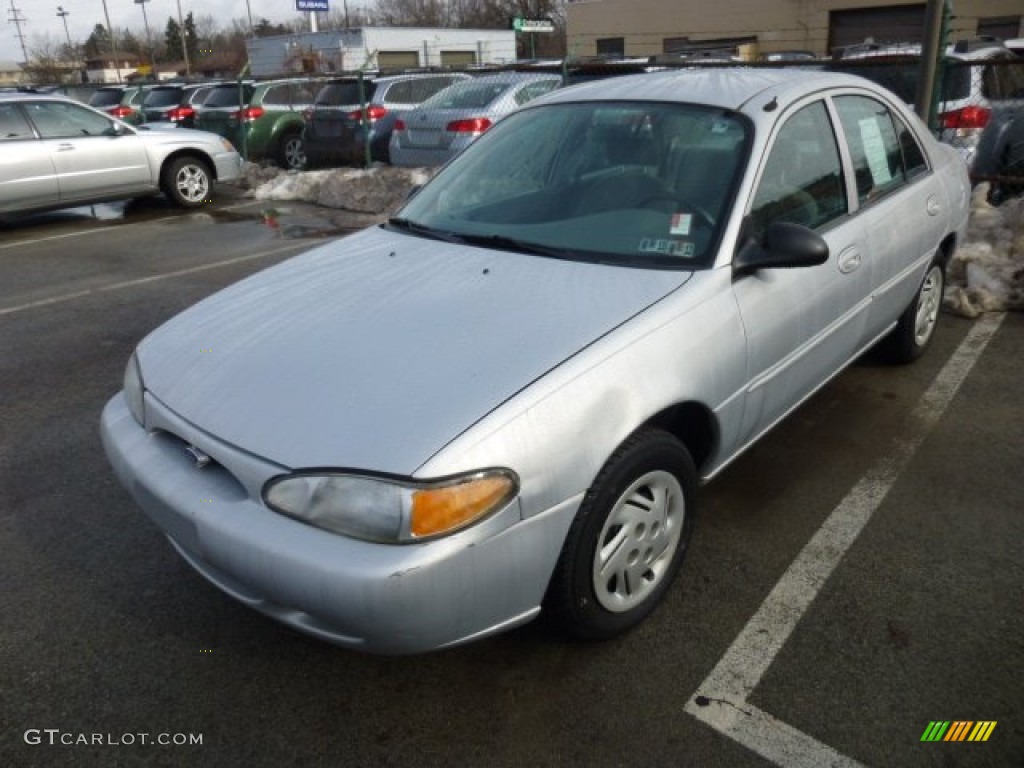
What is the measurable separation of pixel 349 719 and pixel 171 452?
94 centimetres

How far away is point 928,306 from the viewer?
183 inches

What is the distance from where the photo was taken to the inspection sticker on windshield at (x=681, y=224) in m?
2.87

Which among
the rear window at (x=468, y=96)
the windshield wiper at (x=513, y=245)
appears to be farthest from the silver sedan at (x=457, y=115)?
the windshield wiper at (x=513, y=245)

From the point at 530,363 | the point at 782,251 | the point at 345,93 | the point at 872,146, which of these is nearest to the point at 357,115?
the point at 345,93

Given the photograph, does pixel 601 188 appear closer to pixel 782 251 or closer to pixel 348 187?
pixel 782 251

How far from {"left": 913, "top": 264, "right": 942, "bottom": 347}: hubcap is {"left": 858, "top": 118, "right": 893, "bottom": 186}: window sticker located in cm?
88

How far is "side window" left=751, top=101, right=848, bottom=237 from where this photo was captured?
3.02 m

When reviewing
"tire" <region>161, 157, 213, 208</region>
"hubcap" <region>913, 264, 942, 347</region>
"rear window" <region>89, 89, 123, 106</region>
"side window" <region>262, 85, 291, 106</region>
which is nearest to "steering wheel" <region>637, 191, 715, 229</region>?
"hubcap" <region>913, 264, 942, 347</region>

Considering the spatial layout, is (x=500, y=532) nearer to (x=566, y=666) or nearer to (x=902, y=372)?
(x=566, y=666)

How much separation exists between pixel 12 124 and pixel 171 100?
9945 mm

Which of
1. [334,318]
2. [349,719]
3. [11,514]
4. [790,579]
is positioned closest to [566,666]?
[349,719]

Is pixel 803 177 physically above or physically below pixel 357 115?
above

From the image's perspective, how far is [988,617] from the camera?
2.64 m

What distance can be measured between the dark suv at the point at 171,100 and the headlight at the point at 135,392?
14.8 meters
